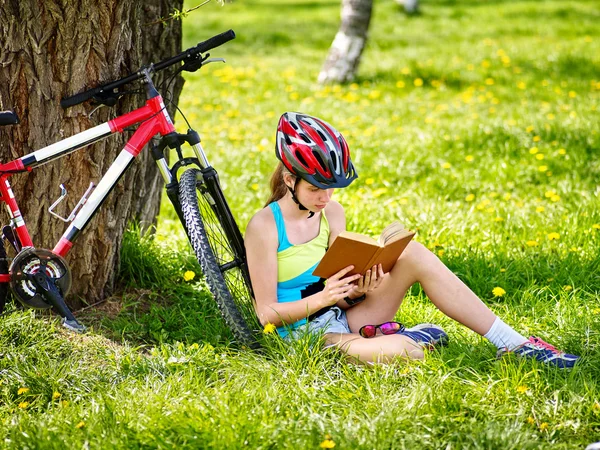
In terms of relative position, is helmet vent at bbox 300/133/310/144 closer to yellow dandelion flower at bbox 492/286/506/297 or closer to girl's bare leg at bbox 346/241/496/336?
girl's bare leg at bbox 346/241/496/336

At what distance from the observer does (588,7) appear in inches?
587

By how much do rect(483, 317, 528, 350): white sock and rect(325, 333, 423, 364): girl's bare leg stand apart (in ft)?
0.97

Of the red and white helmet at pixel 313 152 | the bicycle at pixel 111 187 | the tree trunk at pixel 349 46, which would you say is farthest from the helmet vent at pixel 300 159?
the tree trunk at pixel 349 46

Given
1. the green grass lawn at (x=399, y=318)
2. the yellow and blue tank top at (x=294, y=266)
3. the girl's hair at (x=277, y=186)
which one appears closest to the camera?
the green grass lawn at (x=399, y=318)

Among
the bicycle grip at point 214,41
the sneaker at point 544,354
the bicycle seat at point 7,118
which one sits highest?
the bicycle grip at point 214,41

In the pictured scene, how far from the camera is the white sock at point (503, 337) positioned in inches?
124

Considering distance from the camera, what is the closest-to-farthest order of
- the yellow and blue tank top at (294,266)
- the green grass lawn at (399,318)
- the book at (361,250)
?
the green grass lawn at (399,318) → the book at (361,250) → the yellow and blue tank top at (294,266)

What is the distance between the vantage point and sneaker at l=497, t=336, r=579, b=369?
120 inches

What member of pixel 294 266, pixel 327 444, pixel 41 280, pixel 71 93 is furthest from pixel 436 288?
pixel 71 93

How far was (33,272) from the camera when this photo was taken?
10.8 ft

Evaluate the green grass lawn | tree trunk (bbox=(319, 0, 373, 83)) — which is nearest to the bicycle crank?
the green grass lawn

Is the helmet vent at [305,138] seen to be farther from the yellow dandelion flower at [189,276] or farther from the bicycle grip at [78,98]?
the yellow dandelion flower at [189,276]

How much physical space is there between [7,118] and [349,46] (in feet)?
21.7

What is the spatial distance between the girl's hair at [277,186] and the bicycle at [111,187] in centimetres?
22
